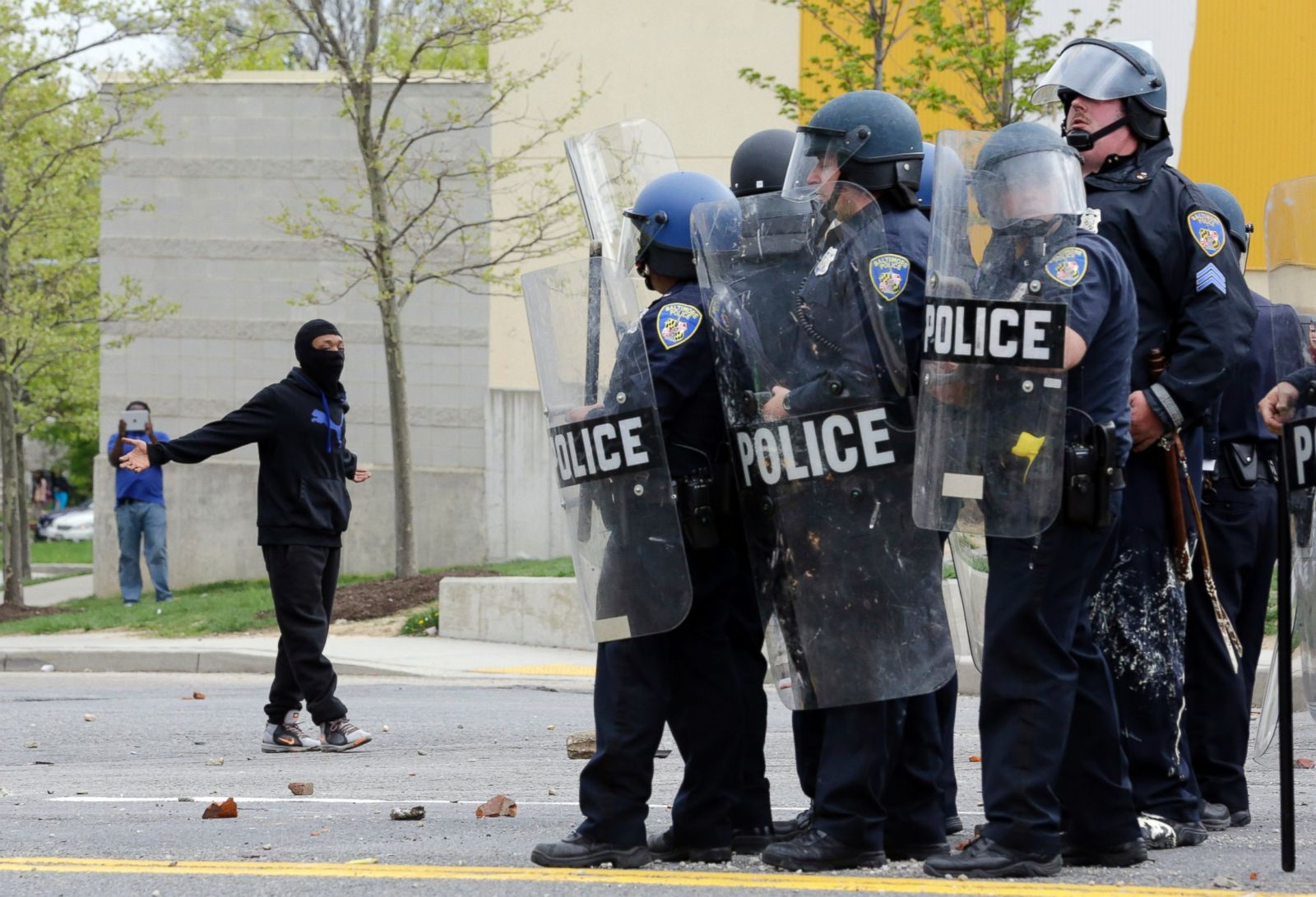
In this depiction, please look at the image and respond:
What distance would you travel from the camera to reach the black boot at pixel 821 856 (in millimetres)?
4383

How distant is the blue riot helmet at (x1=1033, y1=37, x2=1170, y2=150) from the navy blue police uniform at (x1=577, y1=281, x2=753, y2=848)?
49.6 inches

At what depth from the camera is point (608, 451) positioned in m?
4.60

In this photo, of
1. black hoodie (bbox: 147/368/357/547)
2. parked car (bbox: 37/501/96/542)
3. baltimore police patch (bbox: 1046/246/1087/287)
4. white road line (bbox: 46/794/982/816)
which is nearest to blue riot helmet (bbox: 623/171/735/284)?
baltimore police patch (bbox: 1046/246/1087/287)

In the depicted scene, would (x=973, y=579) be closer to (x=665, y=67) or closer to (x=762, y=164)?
(x=762, y=164)

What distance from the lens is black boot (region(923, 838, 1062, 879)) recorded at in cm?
424

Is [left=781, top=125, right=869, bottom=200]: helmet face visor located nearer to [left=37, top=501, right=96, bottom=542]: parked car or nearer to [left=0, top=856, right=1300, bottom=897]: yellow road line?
[left=0, top=856, right=1300, bottom=897]: yellow road line

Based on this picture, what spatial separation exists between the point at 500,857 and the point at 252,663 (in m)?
8.80

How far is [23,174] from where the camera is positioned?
17062 millimetres

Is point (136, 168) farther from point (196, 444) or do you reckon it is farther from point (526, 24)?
Result: point (196, 444)

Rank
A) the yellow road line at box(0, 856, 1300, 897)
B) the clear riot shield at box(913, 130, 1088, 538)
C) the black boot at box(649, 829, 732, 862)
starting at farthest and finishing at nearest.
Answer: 1. the black boot at box(649, 829, 732, 862)
2. the clear riot shield at box(913, 130, 1088, 538)
3. the yellow road line at box(0, 856, 1300, 897)

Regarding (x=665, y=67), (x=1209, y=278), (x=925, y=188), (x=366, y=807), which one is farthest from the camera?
(x=665, y=67)

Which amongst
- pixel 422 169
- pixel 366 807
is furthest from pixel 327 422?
pixel 422 169

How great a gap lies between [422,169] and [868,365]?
1331 centimetres

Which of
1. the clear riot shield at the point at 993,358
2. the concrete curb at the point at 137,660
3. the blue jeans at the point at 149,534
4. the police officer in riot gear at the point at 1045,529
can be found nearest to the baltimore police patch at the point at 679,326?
the clear riot shield at the point at 993,358
